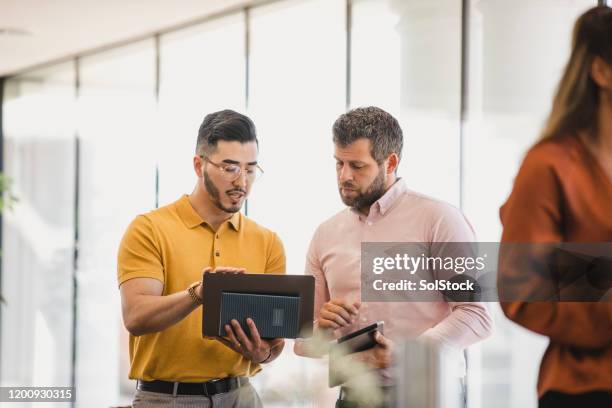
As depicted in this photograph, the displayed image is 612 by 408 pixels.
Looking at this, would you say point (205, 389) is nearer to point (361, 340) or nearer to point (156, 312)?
point (156, 312)

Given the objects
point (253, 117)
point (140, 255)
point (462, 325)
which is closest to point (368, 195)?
point (462, 325)

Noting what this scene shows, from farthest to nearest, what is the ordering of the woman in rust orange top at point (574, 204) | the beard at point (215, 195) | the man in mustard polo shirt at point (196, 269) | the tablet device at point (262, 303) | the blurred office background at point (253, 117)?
1. the blurred office background at point (253, 117)
2. the beard at point (215, 195)
3. the man in mustard polo shirt at point (196, 269)
4. the tablet device at point (262, 303)
5. the woman in rust orange top at point (574, 204)

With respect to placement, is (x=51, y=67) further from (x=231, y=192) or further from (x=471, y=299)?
(x=471, y=299)

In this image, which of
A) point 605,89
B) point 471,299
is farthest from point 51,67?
point 605,89

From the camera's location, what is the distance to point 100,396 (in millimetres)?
7098

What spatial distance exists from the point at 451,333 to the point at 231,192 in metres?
0.64

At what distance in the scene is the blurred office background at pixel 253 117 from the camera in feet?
13.2

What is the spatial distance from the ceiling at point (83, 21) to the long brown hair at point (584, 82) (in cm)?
466

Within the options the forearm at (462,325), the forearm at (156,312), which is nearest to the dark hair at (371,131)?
the forearm at (462,325)

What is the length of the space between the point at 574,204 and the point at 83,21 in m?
5.46

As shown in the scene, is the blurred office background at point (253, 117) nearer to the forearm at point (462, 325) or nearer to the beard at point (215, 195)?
the forearm at point (462, 325)

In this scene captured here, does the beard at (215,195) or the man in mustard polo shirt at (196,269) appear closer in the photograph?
the man in mustard polo shirt at (196,269)

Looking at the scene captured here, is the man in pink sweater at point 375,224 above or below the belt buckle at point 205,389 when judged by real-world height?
above

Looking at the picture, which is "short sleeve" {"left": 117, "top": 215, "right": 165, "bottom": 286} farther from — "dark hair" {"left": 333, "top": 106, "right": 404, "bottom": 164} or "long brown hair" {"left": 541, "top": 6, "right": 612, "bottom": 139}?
"long brown hair" {"left": 541, "top": 6, "right": 612, "bottom": 139}
